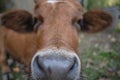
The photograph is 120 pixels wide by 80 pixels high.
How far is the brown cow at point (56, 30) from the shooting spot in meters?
3.49

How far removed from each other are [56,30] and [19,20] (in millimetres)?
1045

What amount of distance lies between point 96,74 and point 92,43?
1827mm

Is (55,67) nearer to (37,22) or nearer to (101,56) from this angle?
(37,22)

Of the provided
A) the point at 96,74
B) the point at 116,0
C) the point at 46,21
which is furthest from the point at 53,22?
the point at 116,0

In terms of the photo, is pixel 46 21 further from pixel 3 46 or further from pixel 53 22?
pixel 3 46

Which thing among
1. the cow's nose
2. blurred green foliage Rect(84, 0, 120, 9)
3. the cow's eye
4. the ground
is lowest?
the ground

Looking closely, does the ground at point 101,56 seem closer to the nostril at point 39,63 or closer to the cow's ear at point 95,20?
the cow's ear at point 95,20

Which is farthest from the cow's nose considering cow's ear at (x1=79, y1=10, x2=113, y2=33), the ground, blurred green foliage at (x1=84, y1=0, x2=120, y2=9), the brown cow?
blurred green foliage at (x1=84, y1=0, x2=120, y2=9)

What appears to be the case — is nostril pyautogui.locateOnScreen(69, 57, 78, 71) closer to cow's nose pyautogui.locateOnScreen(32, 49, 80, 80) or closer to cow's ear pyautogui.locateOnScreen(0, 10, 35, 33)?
cow's nose pyautogui.locateOnScreen(32, 49, 80, 80)

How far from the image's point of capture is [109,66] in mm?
7086

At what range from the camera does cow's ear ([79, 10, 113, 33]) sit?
4699 millimetres

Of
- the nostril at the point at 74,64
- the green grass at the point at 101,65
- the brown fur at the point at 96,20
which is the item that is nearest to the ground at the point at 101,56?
the green grass at the point at 101,65

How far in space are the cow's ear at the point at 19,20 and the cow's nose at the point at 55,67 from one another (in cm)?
117

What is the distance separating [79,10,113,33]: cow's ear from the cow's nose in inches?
45.5
